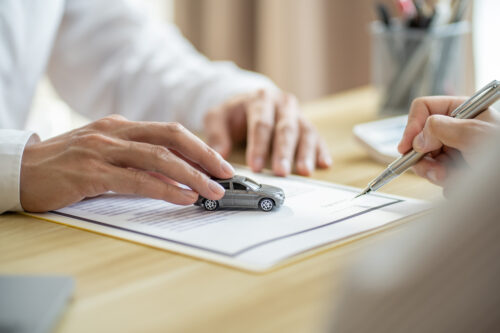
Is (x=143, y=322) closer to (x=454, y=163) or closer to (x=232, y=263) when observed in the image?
(x=232, y=263)

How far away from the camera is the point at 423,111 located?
798 mm

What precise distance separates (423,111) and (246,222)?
0.31m

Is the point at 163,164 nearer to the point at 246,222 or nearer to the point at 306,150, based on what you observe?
the point at 246,222

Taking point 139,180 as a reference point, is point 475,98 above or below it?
above

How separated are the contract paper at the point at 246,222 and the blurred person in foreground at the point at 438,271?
0.74 ft

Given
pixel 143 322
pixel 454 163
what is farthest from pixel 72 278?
pixel 454 163

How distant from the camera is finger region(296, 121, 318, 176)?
94cm

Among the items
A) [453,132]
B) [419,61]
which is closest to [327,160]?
[453,132]

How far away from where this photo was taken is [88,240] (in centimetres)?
63

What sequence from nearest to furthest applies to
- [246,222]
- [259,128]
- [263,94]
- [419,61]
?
[246,222] < [259,128] < [263,94] < [419,61]

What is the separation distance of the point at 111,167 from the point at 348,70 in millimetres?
1831

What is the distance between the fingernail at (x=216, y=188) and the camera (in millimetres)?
703

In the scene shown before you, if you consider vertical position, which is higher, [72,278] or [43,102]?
[72,278]

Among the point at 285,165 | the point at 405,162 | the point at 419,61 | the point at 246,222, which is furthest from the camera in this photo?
the point at 419,61
